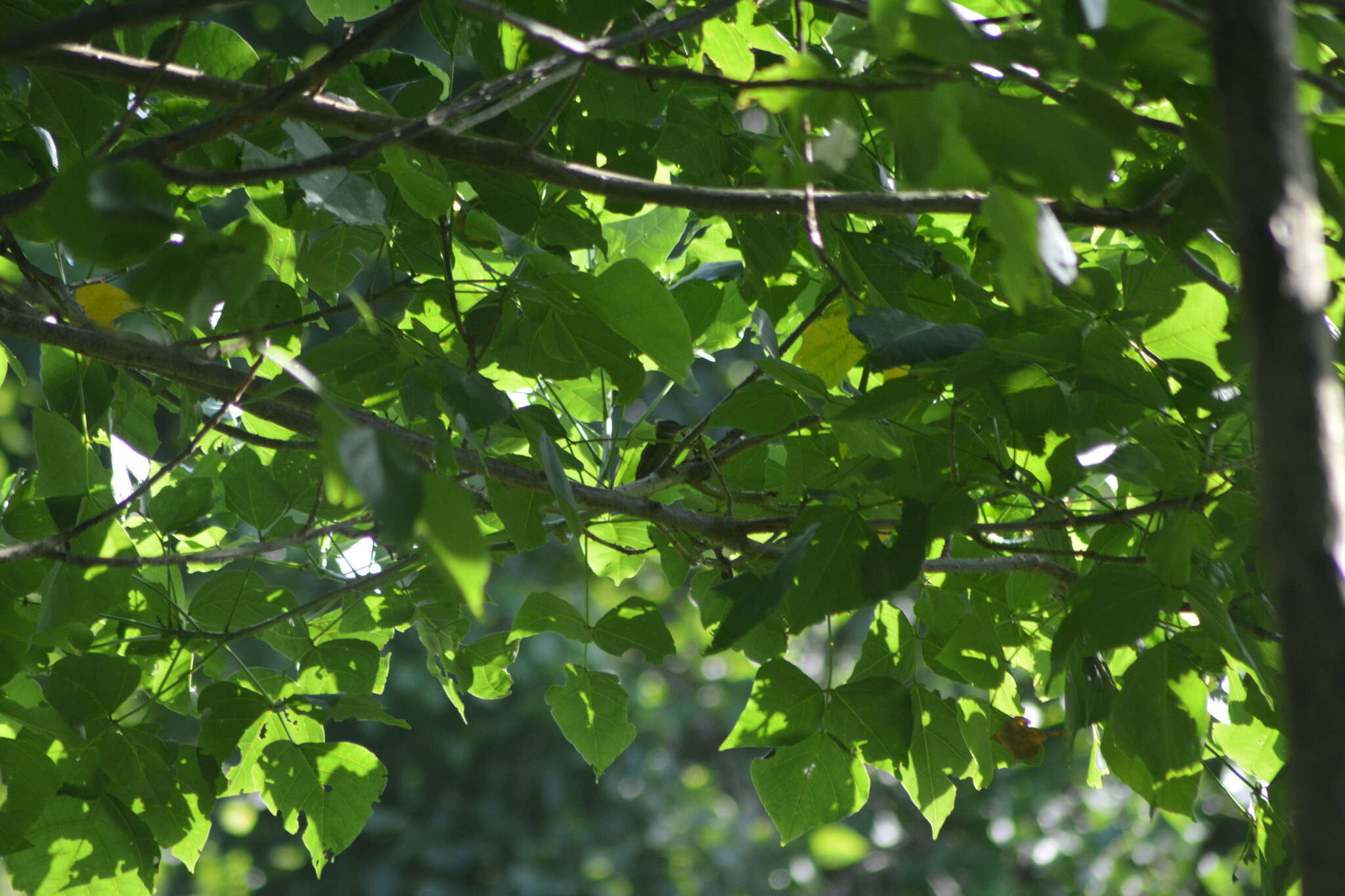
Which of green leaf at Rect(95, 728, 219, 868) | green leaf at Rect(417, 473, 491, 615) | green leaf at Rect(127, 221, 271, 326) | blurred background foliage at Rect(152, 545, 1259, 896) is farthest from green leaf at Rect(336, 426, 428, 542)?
blurred background foliage at Rect(152, 545, 1259, 896)

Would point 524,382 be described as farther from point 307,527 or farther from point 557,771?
point 557,771

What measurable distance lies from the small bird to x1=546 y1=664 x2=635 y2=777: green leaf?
15 cm

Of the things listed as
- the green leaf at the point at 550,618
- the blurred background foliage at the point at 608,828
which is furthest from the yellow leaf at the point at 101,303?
the blurred background foliage at the point at 608,828

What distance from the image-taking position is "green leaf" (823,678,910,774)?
72 centimetres

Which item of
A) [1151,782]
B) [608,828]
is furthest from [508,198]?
[608,828]

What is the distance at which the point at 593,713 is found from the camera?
782 mm

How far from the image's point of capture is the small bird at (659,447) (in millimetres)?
829

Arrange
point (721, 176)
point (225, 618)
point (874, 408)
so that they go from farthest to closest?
point (225, 618), point (721, 176), point (874, 408)

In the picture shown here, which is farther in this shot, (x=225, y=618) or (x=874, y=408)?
(x=225, y=618)

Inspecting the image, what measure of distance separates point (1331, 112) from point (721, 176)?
342 millimetres

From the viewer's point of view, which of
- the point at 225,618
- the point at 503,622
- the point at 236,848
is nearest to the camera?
the point at 225,618

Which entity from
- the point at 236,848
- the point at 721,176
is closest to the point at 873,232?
the point at 721,176

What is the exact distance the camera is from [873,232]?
69 cm

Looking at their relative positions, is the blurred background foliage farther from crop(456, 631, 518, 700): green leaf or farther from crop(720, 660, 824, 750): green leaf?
crop(720, 660, 824, 750): green leaf
